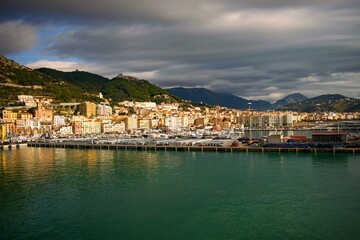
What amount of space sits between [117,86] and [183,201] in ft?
364

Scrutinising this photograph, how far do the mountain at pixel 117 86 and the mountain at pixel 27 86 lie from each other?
18.4 metres

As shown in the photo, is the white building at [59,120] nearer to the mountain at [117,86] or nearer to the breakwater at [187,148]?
the breakwater at [187,148]

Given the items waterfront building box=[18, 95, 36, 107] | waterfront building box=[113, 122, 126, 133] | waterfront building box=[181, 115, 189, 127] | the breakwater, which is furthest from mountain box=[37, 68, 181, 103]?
the breakwater

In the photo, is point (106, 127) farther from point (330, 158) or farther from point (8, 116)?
point (330, 158)

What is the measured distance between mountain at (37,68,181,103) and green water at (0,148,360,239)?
88480 mm

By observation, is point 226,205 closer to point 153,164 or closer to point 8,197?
point 8,197

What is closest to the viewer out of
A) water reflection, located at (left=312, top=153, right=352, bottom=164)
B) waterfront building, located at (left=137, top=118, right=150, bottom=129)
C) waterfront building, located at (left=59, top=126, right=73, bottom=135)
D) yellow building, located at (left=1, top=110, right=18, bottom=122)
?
water reflection, located at (left=312, top=153, right=352, bottom=164)

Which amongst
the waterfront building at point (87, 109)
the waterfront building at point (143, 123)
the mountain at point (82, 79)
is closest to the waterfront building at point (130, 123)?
the waterfront building at point (143, 123)

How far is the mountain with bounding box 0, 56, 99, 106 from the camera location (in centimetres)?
7550

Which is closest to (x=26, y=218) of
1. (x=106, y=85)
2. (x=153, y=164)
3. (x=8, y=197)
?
(x=8, y=197)

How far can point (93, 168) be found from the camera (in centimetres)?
2708

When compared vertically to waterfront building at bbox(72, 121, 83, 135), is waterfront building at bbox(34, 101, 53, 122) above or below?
above

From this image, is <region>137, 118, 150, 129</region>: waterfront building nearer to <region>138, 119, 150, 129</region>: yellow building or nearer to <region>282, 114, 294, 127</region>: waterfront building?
<region>138, 119, 150, 129</region>: yellow building

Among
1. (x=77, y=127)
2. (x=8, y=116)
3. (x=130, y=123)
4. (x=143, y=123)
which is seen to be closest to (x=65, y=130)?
(x=77, y=127)
